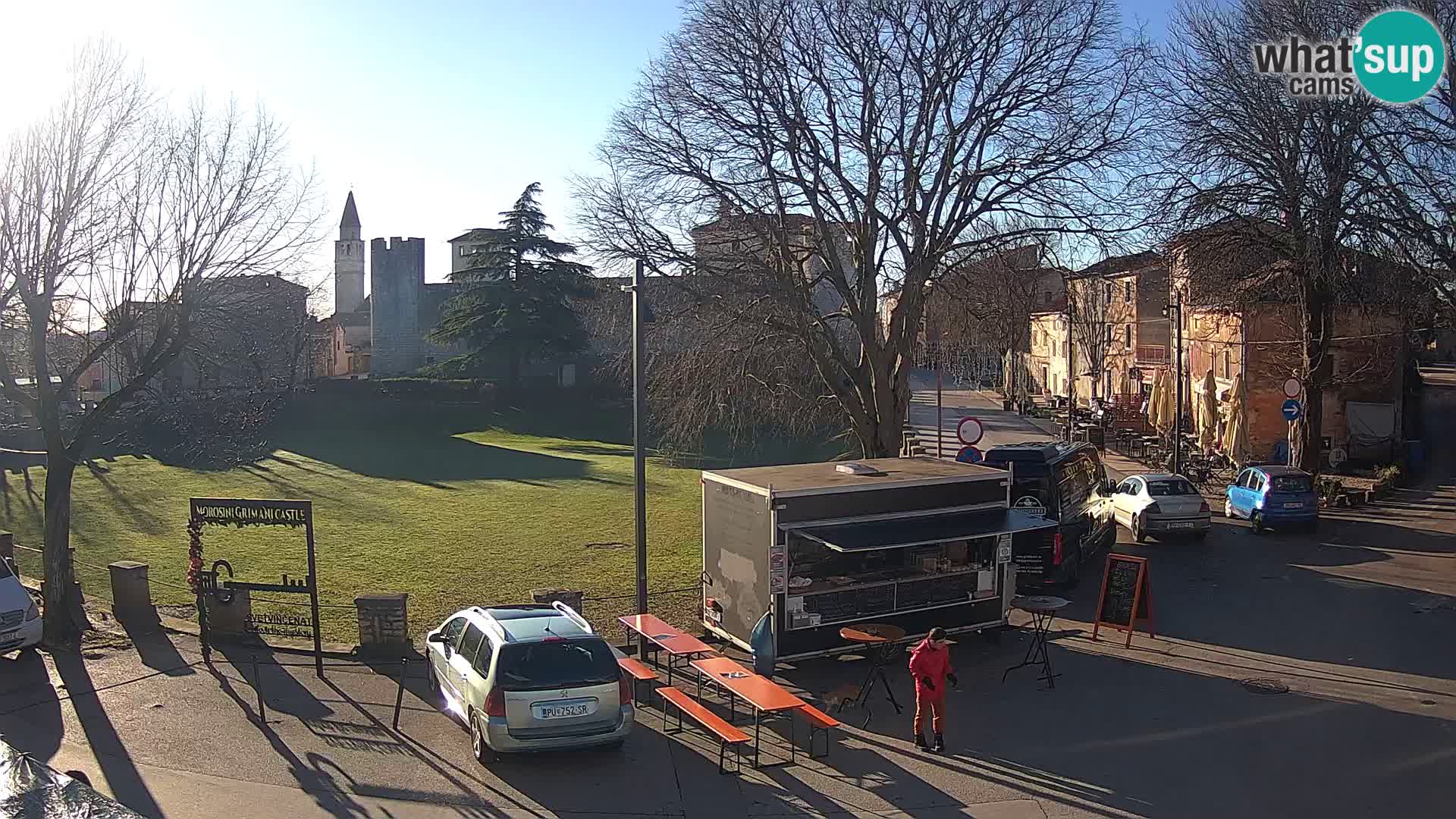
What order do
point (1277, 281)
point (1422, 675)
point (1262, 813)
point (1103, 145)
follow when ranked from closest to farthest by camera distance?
point (1262, 813) → point (1422, 675) → point (1103, 145) → point (1277, 281)

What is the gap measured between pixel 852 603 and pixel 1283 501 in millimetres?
14821

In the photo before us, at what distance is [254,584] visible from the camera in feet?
51.0

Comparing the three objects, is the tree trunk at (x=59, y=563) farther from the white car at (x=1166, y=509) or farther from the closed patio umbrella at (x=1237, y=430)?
the closed patio umbrella at (x=1237, y=430)

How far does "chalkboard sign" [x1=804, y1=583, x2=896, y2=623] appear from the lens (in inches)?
553

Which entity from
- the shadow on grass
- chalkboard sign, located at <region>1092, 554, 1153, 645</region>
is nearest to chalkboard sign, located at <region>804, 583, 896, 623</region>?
chalkboard sign, located at <region>1092, 554, 1153, 645</region>

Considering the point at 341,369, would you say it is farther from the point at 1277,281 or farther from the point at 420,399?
the point at 1277,281

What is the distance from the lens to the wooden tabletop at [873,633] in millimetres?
12844

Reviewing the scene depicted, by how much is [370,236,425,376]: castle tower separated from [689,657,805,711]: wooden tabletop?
3141 inches

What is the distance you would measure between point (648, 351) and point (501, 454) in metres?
27.6

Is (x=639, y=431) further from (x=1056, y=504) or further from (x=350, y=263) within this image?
(x=350, y=263)

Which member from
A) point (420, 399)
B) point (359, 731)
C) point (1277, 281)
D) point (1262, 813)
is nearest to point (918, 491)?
point (1262, 813)

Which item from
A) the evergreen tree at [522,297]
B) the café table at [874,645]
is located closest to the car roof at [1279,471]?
the café table at [874,645]

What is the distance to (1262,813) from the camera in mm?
9594

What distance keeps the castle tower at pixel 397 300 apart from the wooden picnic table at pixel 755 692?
7982 cm
